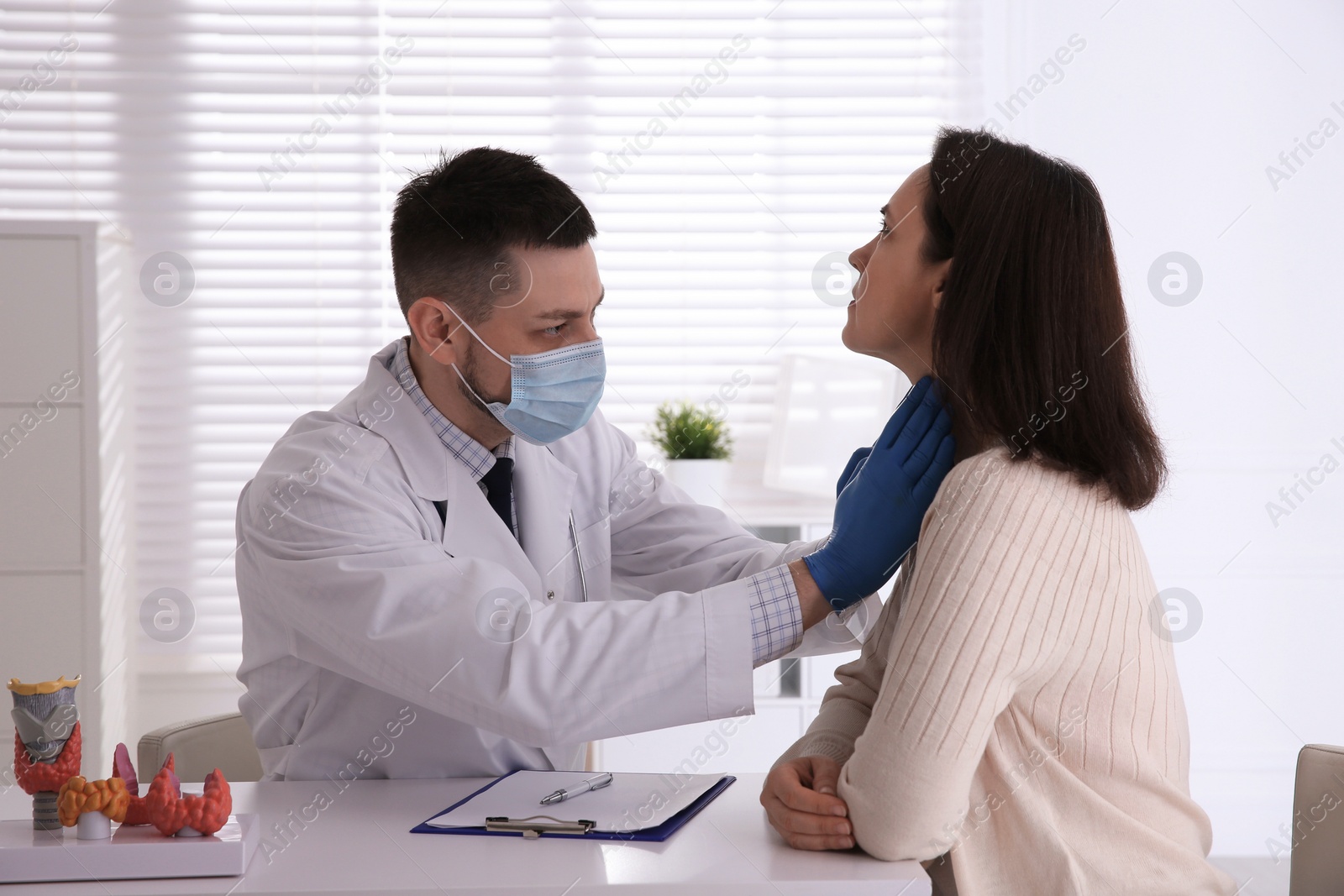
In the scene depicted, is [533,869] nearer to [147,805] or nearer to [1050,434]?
[147,805]

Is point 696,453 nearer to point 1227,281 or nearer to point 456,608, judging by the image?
point 1227,281

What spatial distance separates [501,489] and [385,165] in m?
2.01

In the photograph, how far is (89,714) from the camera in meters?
2.96

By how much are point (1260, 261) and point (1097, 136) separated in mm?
644

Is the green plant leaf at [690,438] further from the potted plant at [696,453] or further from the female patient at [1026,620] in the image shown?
the female patient at [1026,620]

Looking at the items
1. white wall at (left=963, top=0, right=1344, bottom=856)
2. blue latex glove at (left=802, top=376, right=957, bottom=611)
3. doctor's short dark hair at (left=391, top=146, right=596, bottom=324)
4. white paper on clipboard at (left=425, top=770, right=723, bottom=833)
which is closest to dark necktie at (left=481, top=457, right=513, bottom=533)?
doctor's short dark hair at (left=391, top=146, right=596, bottom=324)

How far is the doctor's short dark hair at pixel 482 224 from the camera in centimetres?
170

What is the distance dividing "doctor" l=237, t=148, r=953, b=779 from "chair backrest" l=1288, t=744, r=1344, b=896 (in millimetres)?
642

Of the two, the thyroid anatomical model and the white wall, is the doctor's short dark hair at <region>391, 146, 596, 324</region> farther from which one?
the white wall

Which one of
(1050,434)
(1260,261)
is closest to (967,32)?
(1260,261)

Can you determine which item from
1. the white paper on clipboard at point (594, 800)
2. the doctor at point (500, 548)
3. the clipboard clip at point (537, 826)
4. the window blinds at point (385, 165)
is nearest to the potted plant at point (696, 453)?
the window blinds at point (385, 165)

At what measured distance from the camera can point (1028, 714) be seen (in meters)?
1.15

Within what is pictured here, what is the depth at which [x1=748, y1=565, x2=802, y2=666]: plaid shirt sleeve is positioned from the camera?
4.39 ft

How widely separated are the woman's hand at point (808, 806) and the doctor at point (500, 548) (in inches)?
4.6
